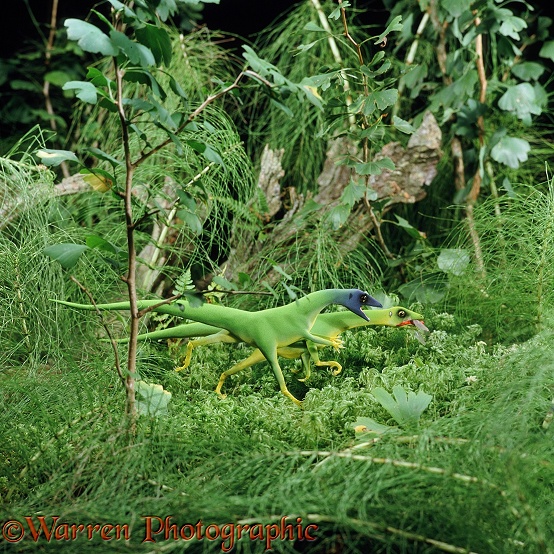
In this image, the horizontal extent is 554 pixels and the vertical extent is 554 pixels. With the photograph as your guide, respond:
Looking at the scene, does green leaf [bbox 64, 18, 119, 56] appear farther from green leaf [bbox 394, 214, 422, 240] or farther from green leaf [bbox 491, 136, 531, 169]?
green leaf [bbox 491, 136, 531, 169]

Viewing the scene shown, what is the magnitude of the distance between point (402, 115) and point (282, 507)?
217cm

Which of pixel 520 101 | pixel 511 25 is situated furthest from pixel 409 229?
pixel 511 25

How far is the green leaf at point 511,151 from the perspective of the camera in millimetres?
2551

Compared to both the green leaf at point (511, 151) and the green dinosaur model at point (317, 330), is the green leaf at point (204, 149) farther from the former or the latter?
the green leaf at point (511, 151)

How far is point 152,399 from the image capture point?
5.10 ft

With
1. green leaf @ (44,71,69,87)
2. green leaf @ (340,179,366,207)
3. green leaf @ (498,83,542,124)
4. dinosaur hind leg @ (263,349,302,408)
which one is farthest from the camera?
green leaf @ (44,71,69,87)

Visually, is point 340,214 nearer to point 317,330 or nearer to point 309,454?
point 317,330

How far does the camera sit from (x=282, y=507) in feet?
3.85

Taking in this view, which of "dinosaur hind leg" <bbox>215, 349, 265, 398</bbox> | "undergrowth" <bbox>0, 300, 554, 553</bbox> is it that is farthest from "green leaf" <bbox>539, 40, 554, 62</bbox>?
"dinosaur hind leg" <bbox>215, 349, 265, 398</bbox>

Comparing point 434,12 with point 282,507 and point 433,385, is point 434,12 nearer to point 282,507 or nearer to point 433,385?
point 433,385

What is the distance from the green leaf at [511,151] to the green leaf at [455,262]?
1.67 ft

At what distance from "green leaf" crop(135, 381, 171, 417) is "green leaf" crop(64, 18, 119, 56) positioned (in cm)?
67

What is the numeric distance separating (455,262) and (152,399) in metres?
1.01

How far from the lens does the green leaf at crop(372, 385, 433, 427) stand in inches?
58.1
